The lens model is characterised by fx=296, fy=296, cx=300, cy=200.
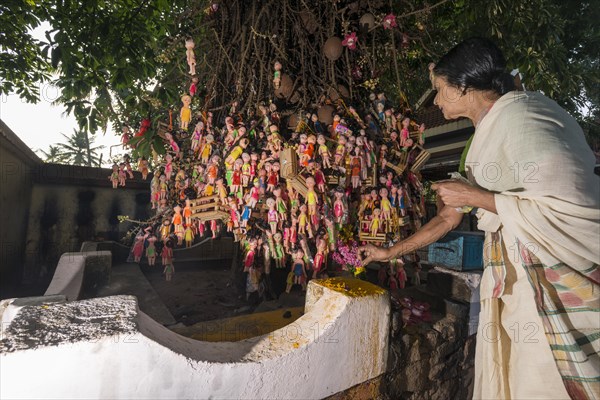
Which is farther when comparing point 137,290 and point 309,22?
point 137,290

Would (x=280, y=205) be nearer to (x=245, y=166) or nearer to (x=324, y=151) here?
(x=245, y=166)

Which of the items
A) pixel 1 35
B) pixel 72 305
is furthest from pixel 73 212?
pixel 72 305

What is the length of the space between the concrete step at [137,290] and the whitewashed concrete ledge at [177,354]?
6.83ft

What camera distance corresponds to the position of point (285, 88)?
409cm

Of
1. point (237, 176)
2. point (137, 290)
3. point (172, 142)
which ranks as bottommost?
point (137, 290)

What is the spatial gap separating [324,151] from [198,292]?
16.0ft

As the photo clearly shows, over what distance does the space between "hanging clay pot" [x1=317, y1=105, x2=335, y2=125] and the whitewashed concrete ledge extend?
7.51 ft

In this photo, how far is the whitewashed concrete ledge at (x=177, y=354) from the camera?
119 cm

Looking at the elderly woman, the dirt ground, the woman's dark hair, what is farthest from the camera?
the dirt ground

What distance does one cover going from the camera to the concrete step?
4.11 meters

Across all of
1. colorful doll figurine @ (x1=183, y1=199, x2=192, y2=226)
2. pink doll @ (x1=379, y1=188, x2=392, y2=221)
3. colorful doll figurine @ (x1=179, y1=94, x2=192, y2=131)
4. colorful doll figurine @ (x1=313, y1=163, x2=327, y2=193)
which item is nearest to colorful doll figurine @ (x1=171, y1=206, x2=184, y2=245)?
colorful doll figurine @ (x1=183, y1=199, x2=192, y2=226)

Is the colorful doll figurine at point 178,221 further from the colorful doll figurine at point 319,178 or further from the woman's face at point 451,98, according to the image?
the woman's face at point 451,98

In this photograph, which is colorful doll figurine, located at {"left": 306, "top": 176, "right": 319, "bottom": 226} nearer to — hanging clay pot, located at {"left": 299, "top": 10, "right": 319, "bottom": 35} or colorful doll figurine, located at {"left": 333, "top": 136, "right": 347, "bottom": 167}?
colorful doll figurine, located at {"left": 333, "top": 136, "right": 347, "bottom": 167}

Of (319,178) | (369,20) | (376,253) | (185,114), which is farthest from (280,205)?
(369,20)
